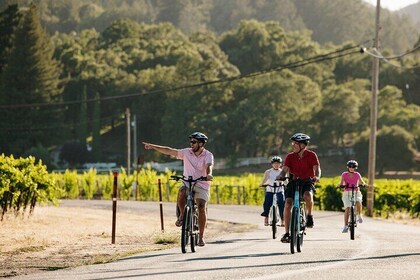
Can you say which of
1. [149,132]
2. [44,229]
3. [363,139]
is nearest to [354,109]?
[363,139]

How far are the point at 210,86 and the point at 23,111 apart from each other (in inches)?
752

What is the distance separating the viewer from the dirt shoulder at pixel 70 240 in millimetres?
15359

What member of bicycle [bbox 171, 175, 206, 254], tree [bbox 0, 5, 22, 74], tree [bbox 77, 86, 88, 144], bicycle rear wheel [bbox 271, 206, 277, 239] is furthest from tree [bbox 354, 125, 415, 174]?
bicycle [bbox 171, 175, 206, 254]

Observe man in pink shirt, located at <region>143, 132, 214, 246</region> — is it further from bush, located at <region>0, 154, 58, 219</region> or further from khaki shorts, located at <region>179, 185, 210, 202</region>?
bush, located at <region>0, 154, 58, 219</region>

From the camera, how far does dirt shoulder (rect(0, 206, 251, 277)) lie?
50.4ft

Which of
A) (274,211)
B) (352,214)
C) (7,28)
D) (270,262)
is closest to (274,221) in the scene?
(274,211)

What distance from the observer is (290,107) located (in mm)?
104250

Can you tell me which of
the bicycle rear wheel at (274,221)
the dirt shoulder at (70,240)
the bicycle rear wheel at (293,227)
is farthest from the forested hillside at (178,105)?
the bicycle rear wheel at (293,227)

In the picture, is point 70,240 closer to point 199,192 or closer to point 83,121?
point 199,192

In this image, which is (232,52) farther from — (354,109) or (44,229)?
(44,229)

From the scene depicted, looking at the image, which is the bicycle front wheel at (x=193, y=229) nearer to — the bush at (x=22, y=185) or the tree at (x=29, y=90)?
the bush at (x=22, y=185)

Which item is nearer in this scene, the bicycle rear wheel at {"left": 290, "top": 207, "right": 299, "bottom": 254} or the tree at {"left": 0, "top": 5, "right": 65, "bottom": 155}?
the bicycle rear wheel at {"left": 290, "top": 207, "right": 299, "bottom": 254}

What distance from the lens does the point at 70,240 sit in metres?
20.3

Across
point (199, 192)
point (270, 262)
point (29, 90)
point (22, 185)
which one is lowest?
point (270, 262)
